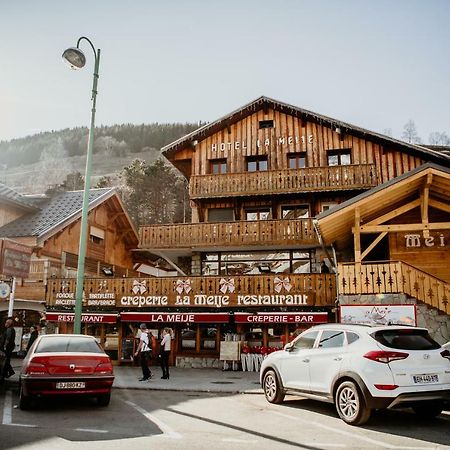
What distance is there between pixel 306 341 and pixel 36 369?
5429 mm

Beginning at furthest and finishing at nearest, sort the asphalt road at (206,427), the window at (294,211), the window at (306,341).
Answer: the window at (294,211) → the window at (306,341) → the asphalt road at (206,427)

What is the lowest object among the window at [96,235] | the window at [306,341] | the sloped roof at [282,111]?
the window at [306,341]

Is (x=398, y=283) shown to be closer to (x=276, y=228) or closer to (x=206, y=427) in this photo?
(x=276, y=228)

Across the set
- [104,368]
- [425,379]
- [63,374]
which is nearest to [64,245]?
[104,368]

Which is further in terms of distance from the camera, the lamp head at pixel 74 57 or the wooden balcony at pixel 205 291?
the wooden balcony at pixel 205 291

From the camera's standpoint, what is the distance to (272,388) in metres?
10.5

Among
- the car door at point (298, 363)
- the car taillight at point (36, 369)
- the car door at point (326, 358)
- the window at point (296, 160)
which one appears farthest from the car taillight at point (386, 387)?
the window at point (296, 160)

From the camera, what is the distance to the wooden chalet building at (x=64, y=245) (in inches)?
868

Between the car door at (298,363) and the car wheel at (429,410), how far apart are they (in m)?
2.02

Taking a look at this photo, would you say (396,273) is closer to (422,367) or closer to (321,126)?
(422,367)

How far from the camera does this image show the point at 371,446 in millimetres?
6547

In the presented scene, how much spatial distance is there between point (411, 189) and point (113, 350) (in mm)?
14492

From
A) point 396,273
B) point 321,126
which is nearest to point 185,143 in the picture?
point 321,126

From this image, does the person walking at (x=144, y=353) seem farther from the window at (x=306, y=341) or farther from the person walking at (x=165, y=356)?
the window at (x=306, y=341)
